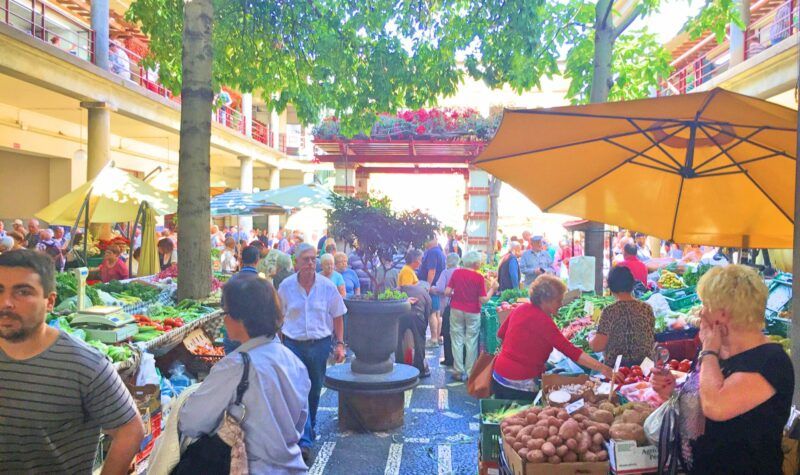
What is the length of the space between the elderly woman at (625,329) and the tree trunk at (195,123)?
4.60m

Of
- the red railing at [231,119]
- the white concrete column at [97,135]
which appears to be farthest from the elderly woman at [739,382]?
the red railing at [231,119]

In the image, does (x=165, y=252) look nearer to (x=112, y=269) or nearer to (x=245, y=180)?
(x=112, y=269)

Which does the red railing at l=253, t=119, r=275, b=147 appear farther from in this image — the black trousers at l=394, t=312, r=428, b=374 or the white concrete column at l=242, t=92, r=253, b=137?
the black trousers at l=394, t=312, r=428, b=374

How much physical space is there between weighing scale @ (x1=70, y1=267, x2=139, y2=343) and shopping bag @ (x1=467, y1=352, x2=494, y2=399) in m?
3.10

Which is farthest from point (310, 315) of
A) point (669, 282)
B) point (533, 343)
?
point (669, 282)

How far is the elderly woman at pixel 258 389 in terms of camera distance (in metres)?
2.43

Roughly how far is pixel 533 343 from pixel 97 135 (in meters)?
14.5

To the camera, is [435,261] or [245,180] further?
[245,180]

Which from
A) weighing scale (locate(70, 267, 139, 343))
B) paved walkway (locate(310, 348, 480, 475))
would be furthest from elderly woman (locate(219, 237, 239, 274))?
weighing scale (locate(70, 267, 139, 343))

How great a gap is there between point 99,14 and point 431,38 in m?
10.5

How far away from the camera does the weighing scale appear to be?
5.04 m

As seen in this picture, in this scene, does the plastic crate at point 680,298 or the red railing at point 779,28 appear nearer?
the plastic crate at point 680,298

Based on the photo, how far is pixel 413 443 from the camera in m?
5.95

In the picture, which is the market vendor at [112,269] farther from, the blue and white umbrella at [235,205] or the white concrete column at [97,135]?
the white concrete column at [97,135]
